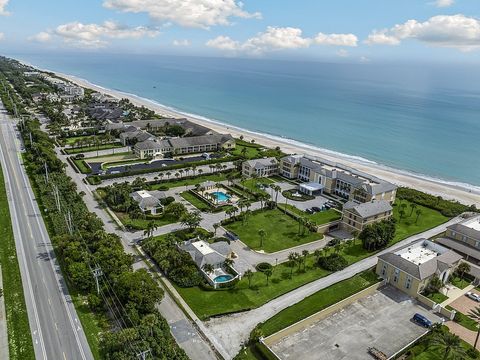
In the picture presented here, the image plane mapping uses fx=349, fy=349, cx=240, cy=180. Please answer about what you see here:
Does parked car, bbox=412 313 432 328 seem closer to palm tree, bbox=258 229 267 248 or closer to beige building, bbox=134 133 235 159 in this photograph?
palm tree, bbox=258 229 267 248

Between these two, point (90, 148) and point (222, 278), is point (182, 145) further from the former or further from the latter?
point (222, 278)

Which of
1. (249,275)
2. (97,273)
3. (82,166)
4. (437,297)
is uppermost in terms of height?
(82,166)

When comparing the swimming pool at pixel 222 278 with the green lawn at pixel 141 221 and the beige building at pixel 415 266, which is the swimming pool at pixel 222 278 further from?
the beige building at pixel 415 266

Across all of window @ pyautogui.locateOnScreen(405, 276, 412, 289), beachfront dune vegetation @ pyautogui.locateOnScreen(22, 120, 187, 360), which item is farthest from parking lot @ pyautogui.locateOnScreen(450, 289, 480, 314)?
beachfront dune vegetation @ pyautogui.locateOnScreen(22, 120, 187, 360)

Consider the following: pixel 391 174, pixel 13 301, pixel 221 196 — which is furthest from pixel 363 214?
pixel 13 301

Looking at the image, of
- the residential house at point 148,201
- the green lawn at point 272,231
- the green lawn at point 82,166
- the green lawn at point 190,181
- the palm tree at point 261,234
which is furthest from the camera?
the green lawn at point 82,166

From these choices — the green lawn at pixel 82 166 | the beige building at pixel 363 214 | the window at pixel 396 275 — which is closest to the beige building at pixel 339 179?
the beige building at pixel 363 214
